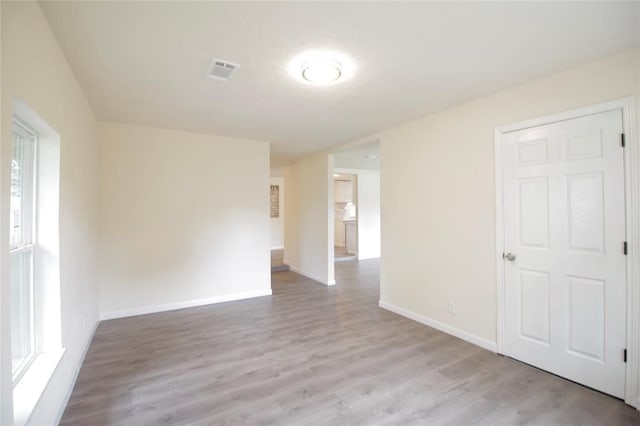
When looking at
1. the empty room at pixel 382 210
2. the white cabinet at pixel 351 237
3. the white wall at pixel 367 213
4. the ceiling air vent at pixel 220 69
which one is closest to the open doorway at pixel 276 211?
the white cabinet at pixel 351 237

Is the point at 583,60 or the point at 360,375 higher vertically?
the point at 583,60

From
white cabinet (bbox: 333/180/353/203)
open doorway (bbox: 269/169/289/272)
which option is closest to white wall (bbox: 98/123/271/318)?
open doorway (bbox: 269/169/289/272)

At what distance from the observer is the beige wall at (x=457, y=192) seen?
232 cm

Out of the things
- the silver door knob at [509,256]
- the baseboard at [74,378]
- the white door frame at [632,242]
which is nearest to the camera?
the baseboard at [74,378]

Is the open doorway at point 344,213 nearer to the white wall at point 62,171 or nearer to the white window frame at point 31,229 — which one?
the white wall at point 62,171

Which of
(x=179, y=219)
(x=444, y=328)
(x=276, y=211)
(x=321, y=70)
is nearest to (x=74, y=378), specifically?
(x=179, y=219)

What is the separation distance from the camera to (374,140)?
427cm

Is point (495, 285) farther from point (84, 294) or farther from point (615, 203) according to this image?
point (84, 294)

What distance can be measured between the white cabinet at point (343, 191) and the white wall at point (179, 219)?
6.13m

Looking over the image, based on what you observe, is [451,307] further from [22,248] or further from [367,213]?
[367,213]

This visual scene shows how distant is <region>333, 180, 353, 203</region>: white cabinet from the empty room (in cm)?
654

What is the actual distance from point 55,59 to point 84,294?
6.72 ft

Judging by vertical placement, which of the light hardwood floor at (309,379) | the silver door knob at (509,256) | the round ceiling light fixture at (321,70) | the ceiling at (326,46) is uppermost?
the ceiling at (326,46)

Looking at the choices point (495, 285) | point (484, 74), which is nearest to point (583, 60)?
point (484, 74)
